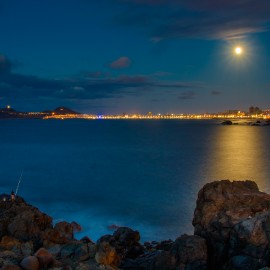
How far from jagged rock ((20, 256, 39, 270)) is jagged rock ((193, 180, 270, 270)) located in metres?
5.50

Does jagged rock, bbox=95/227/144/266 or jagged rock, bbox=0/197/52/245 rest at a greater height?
jagged rock, bbox=0/197/52/245

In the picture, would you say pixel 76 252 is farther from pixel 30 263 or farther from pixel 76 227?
pixel 76 227

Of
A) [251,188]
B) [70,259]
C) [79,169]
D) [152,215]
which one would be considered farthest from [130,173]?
[70,259]

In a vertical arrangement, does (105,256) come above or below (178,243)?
below

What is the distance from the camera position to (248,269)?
10.5 metres

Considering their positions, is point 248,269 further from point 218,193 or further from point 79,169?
point 79,169

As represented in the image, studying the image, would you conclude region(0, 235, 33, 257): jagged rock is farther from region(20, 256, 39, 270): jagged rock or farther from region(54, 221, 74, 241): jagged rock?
region(54, 221, 74, 241): jagged rock

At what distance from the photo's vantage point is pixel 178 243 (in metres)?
11.9

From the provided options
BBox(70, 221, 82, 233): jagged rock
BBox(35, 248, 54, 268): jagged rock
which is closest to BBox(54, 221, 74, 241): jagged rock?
BBox(35, 248, 54, 268): jagged rock

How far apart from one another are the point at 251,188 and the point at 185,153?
45.5m

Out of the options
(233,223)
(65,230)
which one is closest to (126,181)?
(65,230)

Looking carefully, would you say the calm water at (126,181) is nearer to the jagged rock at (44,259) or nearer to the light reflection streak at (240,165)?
the light reflection streak at (240,165)

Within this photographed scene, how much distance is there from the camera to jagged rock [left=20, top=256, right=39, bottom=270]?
405 inches

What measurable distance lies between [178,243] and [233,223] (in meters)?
2.08
